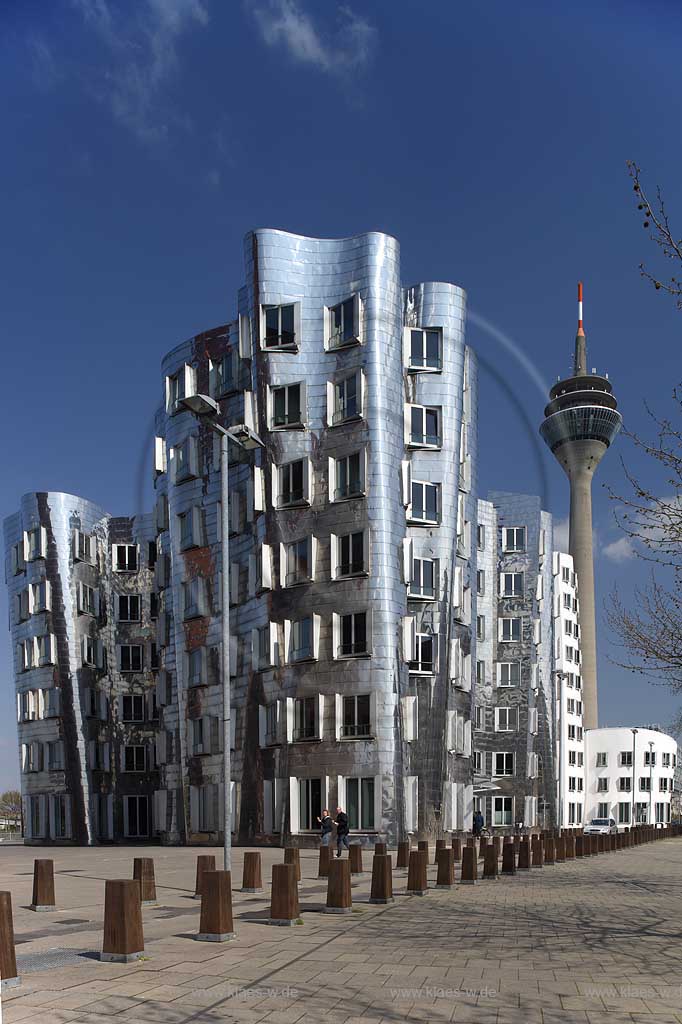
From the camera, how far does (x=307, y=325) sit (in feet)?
154

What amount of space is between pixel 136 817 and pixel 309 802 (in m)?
23.7

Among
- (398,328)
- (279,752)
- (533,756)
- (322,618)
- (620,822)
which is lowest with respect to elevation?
(620,822)

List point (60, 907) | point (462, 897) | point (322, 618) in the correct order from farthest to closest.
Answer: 1. point (322, 618)
2. point (462, 897)
3. point (60, 907)

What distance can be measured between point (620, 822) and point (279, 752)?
88.2 meters

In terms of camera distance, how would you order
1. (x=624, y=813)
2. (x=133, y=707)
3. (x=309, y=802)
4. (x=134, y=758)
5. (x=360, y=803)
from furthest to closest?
(x=624, y=813), (x=133, y=707), (x=134, y=758), (x=309, y=802), (x=360, y=803)

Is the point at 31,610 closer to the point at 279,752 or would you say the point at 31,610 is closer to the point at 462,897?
the point at 279,752

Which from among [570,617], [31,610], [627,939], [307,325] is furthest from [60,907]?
[570,617]

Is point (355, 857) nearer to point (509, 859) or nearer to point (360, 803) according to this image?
point (509, 859)

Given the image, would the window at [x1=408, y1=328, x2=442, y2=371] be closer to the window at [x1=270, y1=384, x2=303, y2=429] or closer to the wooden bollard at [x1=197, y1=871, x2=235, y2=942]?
the window at [x1=270, y1=384, x2=303, y2=429]

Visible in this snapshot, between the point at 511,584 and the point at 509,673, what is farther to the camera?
the point at 511,584

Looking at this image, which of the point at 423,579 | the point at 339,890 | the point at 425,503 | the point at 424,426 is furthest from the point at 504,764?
the point at 339,890

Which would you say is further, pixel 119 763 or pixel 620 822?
pixel 620 822

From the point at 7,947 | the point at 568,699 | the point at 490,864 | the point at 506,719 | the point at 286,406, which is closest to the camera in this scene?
the point at 7,947

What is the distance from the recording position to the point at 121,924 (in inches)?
480
